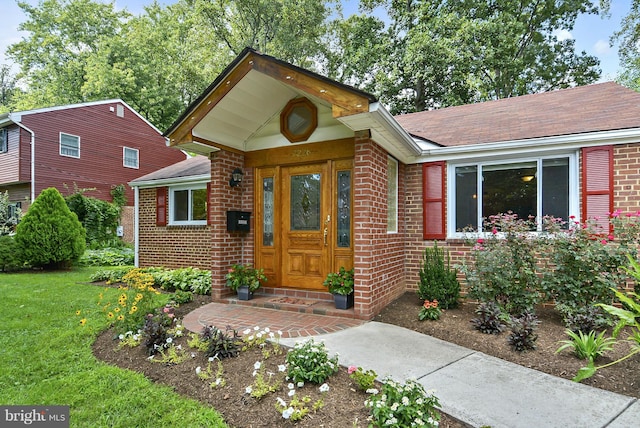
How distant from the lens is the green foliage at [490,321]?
4.18 meters

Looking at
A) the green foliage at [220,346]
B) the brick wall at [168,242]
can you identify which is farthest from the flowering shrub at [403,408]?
the brick wall at [168,242]

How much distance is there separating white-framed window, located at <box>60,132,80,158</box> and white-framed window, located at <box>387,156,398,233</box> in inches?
591

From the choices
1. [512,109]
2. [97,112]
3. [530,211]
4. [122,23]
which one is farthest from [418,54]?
[122,23]

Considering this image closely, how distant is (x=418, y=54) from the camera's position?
15.3 meters

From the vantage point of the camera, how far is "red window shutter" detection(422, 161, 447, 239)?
6164mm

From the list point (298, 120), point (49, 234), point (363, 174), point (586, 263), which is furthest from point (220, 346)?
point (49, 234)

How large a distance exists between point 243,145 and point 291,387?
4406mm

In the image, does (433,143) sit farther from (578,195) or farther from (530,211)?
(578,195)

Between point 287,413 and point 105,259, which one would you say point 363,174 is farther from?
point 105,259

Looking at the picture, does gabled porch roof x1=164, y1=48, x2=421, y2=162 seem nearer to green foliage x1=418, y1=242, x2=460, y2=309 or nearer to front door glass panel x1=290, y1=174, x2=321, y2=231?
front door glass panel x1=290, y1=174, x2=321, y2=231

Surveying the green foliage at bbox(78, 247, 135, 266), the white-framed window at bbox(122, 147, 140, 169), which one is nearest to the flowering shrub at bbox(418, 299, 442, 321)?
the green foliage at bbox(78, 247, 135, 266)

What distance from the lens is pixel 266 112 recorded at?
570 cm

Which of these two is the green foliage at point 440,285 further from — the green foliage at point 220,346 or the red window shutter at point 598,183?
the green foliage at point 220,346

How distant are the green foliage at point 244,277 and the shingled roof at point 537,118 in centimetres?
389
